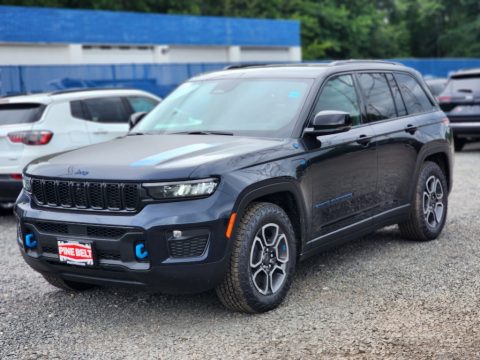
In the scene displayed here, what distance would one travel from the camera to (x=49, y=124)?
9.35 metres

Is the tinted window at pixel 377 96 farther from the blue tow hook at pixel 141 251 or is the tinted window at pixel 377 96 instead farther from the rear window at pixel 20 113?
the rear window at pixel 20 113

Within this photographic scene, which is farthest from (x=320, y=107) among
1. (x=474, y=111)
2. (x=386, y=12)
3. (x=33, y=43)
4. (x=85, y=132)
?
(x=386, y=12)

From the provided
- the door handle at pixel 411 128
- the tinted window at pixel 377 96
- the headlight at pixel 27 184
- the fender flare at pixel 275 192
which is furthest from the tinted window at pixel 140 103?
the fender flare at pixel 275 192

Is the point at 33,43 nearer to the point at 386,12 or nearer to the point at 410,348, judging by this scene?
the point at 410,348

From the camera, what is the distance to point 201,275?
452 cm

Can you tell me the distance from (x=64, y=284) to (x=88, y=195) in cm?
120

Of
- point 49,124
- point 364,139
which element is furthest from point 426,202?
point 49,124

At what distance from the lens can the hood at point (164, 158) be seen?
453 centimetres

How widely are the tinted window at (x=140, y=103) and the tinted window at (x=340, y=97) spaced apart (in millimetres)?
5486

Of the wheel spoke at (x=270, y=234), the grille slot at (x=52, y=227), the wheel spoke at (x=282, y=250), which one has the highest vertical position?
the grille slot at (x=52, y=227)

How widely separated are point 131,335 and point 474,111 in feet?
38.2

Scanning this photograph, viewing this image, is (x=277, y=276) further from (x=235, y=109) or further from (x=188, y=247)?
(x=235, y=109)

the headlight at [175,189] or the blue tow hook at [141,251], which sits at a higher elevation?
the headlight at [175,189]

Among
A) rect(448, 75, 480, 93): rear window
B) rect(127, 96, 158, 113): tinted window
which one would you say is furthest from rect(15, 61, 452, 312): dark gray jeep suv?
rect(448, 75, 480, 93): rear window
